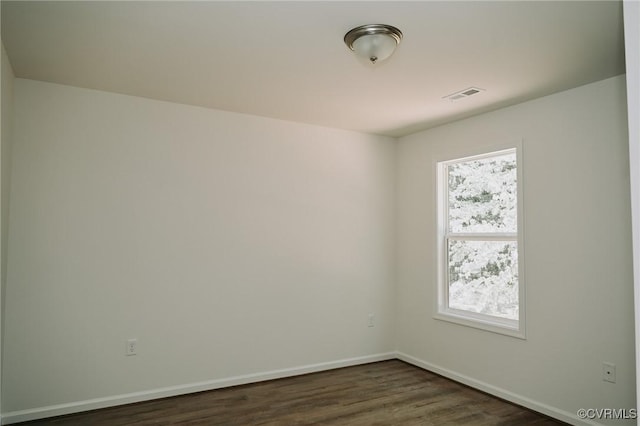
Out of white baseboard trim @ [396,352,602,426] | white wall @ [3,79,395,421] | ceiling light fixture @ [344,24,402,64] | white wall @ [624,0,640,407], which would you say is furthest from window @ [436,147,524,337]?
white wall @ [624,0,640,407]

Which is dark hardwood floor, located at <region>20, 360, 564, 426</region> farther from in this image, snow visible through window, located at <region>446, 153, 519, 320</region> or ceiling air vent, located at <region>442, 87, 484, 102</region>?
ceiling air vent, located at <region>442, 87, 484, 102</region>

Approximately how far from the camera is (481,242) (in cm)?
406

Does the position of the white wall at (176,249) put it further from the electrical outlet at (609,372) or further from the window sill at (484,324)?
the electrical outlet at (609,372)

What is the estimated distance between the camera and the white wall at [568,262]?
2.98m

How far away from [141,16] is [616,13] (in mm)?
2422

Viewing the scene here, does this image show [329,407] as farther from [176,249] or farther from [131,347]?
[176,249]

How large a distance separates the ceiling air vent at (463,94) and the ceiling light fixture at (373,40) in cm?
111

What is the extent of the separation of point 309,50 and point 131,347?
2652mm

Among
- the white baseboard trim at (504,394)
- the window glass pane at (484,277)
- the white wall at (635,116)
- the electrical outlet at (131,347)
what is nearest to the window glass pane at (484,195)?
the window glass pane at (484,277)

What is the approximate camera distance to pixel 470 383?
3.96 metres

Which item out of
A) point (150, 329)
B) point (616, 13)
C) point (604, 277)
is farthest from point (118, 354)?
point (616, 13)

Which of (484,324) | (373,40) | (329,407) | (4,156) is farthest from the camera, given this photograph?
(484,324)

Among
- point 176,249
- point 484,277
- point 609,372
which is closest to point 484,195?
point 484,277

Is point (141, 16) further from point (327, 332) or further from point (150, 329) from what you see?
point (327, 332)
